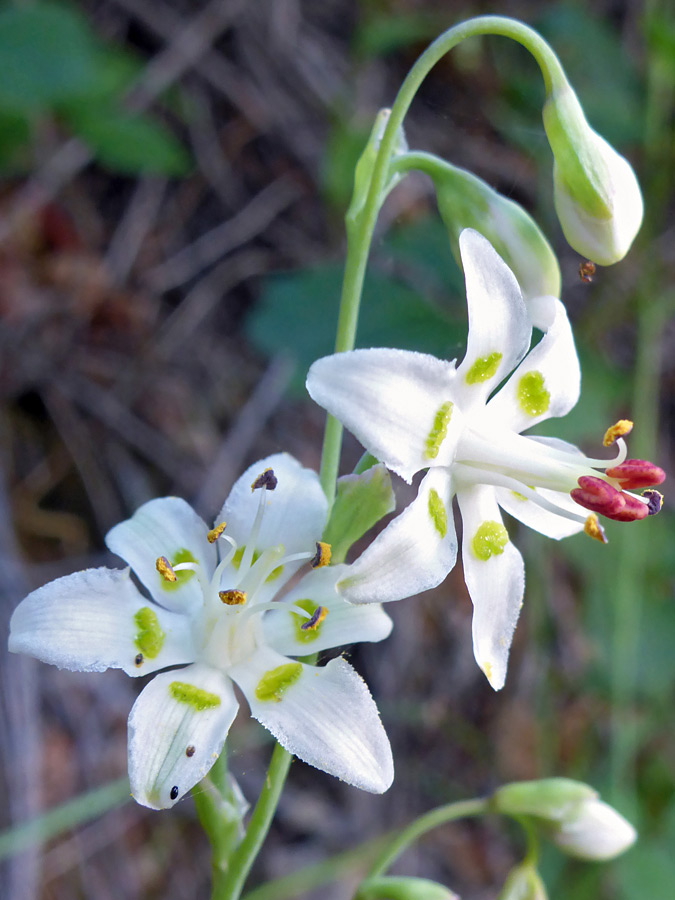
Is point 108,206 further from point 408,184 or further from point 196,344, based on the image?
point 408,184

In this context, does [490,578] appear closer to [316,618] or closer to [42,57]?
[316,618]

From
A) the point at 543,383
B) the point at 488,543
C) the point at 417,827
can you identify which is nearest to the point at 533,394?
the point at 543,383

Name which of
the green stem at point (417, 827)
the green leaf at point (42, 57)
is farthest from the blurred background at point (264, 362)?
the green stem at point (417, 827)

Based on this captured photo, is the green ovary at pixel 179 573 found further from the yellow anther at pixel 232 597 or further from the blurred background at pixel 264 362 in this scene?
the blurred background at pixel 264 362

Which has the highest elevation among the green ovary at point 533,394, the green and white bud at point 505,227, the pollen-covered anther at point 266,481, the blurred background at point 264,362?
the green and white bud at point 505,227

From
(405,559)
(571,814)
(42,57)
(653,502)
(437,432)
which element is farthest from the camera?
(42,57)
